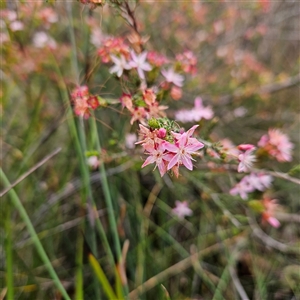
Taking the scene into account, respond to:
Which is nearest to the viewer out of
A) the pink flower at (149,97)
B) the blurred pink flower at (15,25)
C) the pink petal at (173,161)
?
the pink petal at (173,161)

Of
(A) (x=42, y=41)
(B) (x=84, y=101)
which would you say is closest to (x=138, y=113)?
(B) (x=84, y=101)

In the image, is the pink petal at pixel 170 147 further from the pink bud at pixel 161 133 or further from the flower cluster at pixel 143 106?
the flower cluster at pixel 143 106

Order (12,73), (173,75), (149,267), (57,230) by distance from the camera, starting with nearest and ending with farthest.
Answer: (173,75), (149,267), (57,230), (12,73)

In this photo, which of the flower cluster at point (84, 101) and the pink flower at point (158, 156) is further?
the flower cluster at point (84, 101)

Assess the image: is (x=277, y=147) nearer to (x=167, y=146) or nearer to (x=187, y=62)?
(x=187, y=62)

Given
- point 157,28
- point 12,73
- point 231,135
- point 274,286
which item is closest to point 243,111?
point 231,135

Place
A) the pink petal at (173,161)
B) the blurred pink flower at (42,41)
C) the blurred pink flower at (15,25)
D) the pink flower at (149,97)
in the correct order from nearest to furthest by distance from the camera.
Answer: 1. the pink petal at (173,161)
2. the pink flower at (149,97)
3. the blurred pink flower at (15,25)
4. the blurred pink flower at (42,41)

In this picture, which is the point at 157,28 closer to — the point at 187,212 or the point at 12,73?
the point at 12,73

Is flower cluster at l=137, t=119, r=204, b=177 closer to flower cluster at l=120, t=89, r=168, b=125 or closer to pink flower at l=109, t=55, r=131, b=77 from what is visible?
flower cluster at l=120, t=89, r=168, b=125

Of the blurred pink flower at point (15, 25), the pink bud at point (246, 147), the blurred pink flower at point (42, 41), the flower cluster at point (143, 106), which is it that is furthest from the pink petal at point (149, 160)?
the blurred pink flower at point (42, 41)
